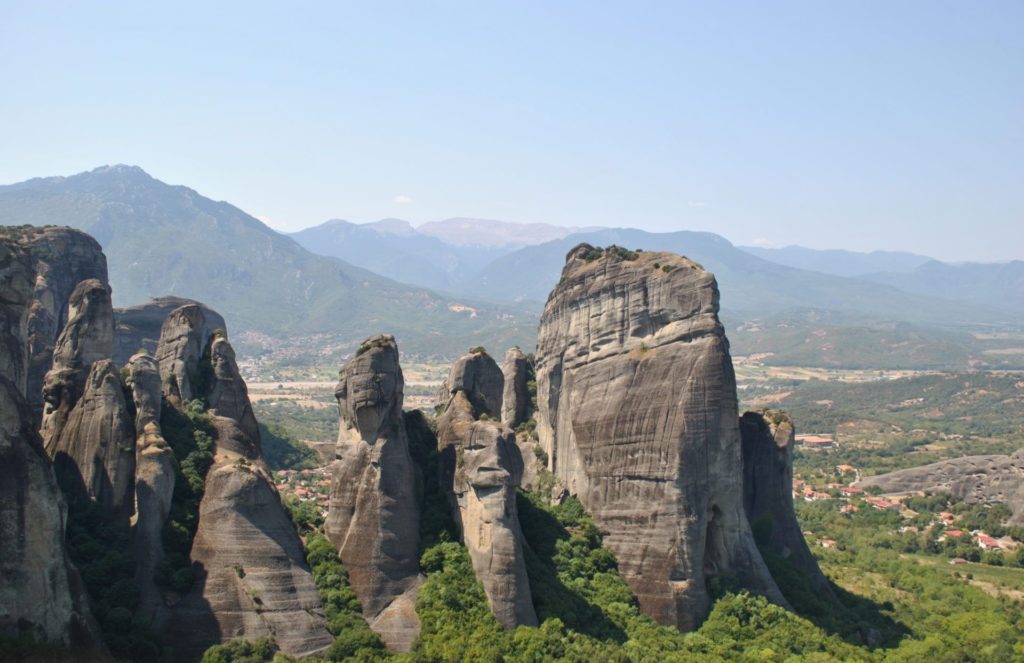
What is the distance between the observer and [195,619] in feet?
99.7

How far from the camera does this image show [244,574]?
104 feet

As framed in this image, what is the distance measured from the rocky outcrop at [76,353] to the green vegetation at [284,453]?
35165 millimetres

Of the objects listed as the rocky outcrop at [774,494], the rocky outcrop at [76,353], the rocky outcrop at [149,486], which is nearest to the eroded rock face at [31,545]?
the rocky outcrop at [149,486]

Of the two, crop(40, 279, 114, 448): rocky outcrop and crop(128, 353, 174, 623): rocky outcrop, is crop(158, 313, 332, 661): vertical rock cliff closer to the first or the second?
crop(128, 353, 174, 623): rocky outcrop

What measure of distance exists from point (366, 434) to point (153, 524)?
26.7 feet

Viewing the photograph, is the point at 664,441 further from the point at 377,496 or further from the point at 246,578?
the point at 246,578

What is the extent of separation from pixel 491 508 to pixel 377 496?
4.28 metres

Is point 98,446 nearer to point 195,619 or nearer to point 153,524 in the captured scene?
point 153,524

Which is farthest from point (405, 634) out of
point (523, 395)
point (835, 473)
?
point (835, 473)

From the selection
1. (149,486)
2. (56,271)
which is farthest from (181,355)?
(56,271)

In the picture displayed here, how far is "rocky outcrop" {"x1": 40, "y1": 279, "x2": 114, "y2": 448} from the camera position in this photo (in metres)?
35.5

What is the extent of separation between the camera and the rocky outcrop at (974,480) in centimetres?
7831

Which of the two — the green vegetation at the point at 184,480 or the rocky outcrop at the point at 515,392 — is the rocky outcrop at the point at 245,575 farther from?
the rocky outcrop at the point at 515,392

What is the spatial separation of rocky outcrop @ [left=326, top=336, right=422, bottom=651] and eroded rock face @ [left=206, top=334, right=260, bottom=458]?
5530mm
